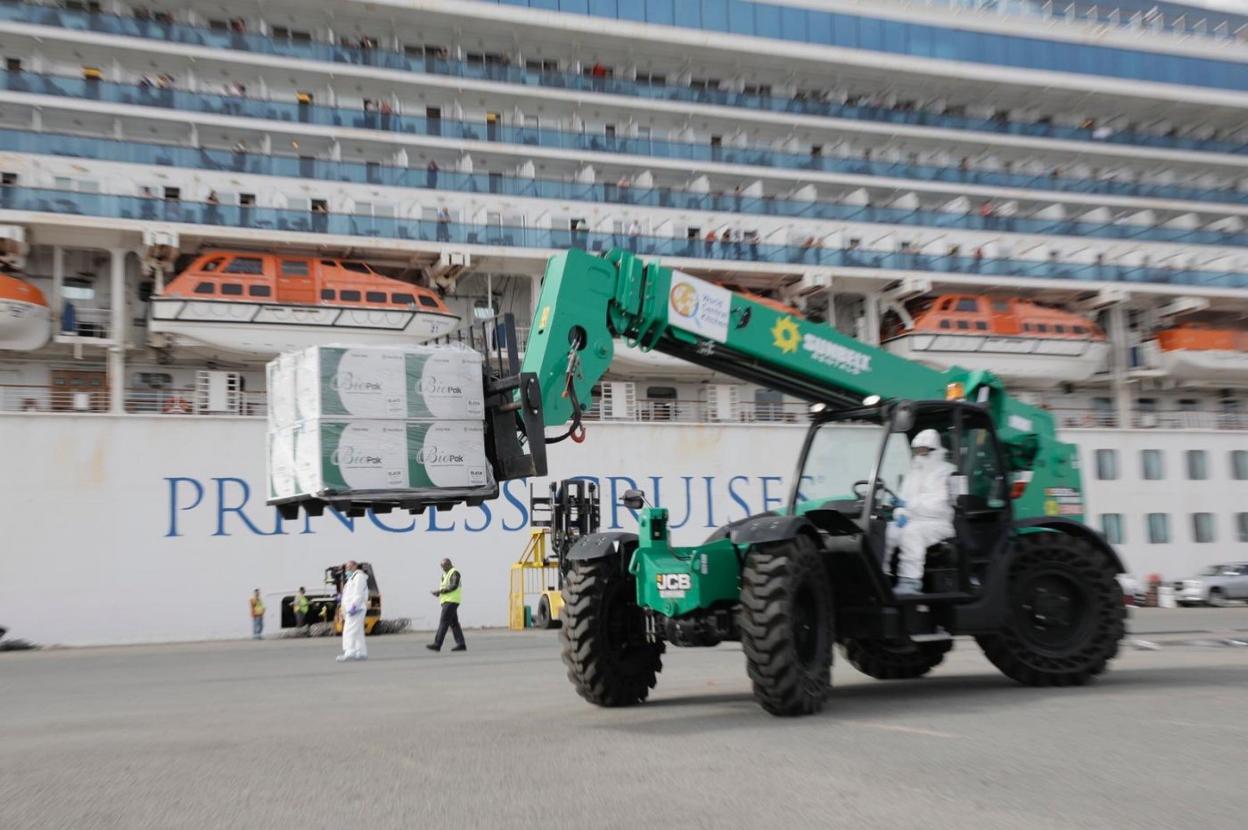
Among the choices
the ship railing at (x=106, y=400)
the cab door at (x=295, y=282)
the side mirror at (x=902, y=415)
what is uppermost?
the cab door at (x=295, y=282)

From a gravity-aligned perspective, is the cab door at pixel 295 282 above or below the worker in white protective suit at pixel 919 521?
above

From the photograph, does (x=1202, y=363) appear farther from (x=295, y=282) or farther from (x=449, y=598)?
(x=449, y=598)

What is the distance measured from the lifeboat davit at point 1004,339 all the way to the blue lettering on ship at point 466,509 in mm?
7255

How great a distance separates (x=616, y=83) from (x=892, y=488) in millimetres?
26468

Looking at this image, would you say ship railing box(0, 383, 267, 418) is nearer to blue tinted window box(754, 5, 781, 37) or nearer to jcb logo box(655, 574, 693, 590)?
blue tinted window box(754, 5, 781, 37)

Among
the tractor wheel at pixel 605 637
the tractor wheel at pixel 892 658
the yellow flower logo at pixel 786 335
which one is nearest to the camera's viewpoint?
the tractor wheel at pixel 605 637

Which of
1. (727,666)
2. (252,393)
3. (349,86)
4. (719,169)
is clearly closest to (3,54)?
(349,86)

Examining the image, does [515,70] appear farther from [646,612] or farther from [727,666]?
[646,612]

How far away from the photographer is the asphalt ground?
4.73 m

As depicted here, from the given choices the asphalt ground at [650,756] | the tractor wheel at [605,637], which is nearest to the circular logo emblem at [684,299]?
the tractor wheel at [605,637]

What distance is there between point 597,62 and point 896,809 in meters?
30.9

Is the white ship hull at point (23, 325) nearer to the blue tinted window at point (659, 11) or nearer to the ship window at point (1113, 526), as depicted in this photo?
the blue tinted window at point (659, 11)

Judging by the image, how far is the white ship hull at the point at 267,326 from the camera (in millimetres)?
26031

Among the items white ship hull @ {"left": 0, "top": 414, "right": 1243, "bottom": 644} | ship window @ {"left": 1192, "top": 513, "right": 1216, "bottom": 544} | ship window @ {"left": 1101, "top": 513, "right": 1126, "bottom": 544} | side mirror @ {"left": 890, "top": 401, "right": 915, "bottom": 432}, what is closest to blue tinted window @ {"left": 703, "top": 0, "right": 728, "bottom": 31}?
white ship hull @ {"left": 0, "top": 414, "right": 1243, "bottom": 644}
